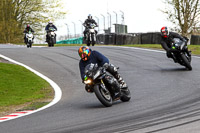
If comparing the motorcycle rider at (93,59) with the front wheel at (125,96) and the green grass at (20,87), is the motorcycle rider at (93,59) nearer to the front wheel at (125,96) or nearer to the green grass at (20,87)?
the front wheel at (125,96)

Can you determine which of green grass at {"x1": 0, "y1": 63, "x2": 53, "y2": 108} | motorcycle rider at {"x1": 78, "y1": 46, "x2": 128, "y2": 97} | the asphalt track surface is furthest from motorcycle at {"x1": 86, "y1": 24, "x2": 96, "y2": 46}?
motorcycle rider at {"x1": 78, "y1": 46, "x2": 128, "y2": 97}

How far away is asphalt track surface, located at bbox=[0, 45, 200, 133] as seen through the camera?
7121 mm

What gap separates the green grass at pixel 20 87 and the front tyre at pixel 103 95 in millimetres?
2847

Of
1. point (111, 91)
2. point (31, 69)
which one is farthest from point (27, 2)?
point (111, 91)

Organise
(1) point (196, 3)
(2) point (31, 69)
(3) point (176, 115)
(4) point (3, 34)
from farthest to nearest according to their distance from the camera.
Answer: (4) point (3, 34), (1) point (196, 3), (2) point (31, 69), (3) point (176, 115)

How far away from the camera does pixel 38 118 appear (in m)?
8.74

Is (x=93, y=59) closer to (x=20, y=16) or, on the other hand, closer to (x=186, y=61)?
(x=186, y=61)

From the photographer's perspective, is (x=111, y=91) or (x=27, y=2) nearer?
(x=111, y=91)

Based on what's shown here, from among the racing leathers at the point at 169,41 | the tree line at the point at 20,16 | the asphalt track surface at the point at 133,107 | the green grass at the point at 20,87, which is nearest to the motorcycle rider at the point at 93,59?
the asphalt track surface at the point at 133,107

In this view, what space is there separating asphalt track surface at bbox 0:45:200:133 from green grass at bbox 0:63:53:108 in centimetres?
64

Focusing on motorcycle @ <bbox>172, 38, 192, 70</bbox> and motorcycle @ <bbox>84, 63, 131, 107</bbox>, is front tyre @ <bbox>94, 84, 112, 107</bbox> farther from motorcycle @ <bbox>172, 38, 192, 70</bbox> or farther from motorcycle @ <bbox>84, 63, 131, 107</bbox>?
motorcycle @ <bbox>172, 38, 192, 70</bbox>

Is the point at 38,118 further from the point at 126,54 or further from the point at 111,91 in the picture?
the point at 126,54

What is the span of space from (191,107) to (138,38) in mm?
25164

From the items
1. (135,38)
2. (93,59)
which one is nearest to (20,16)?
(135,38)
